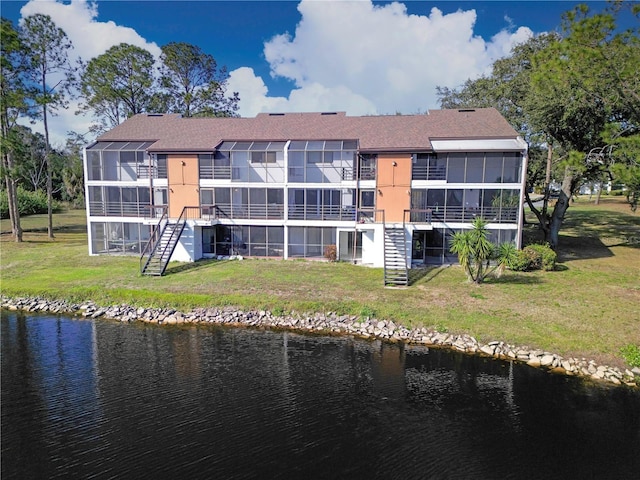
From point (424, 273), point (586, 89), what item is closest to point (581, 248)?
point (586, 89)

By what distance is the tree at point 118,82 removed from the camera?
1667 inches

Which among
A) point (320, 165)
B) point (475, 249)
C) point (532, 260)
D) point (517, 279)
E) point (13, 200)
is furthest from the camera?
point (13, 200)

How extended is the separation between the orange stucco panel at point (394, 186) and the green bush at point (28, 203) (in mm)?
48293

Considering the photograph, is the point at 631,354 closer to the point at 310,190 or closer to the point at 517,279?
the point at 517,279

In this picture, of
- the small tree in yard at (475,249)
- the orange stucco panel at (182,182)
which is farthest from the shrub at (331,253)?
the orange stucco panel at (182,182)

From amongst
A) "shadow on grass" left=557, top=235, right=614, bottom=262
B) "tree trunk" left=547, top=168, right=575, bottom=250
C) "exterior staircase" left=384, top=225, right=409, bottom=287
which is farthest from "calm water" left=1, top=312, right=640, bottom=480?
"tree trunk" left=547, top=168, right=575, bottom=250

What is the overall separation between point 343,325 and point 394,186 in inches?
490

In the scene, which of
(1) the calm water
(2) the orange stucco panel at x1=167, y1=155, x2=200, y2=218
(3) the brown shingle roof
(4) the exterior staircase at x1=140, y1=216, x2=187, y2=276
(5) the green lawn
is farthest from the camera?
(2) the orange stucco panel at x1=167, y1=155, x2=200, y2=218

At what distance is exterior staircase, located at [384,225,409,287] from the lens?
2557 centimetres

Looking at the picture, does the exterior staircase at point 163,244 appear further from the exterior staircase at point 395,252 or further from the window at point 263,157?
the exterior staircase at point 395,252

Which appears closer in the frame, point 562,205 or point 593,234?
point 562,205

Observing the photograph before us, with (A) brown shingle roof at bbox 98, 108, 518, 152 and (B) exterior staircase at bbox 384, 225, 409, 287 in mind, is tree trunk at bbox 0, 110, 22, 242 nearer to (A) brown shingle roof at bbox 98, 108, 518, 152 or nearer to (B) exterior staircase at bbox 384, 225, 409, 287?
(A) brown shingle roof at bbox 98, 108, 518, 152

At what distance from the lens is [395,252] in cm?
2728

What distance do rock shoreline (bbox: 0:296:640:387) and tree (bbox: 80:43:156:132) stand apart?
91.8ft
